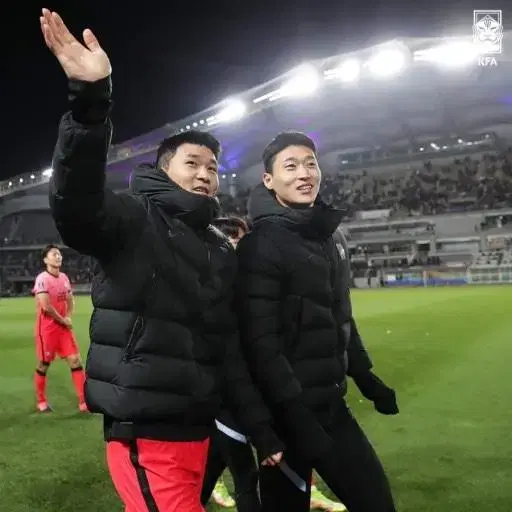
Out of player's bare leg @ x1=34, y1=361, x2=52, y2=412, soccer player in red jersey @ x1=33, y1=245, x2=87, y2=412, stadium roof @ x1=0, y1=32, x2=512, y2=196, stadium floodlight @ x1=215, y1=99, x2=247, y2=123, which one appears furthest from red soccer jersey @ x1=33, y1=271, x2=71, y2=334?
stadium floodlight @ x1=215, y1=99, x2=247, y2=123

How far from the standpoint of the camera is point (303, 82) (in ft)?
120

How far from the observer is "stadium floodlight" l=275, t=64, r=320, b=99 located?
1417 inches

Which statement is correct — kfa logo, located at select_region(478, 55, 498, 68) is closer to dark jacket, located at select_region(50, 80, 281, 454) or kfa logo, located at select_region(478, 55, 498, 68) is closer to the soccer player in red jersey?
the soccer player in red jersey

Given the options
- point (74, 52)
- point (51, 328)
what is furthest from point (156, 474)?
point (51, 328)

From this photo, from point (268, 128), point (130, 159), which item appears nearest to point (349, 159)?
point (268, 128)

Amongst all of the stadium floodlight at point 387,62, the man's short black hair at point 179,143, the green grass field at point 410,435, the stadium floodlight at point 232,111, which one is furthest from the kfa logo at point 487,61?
the man's short black hair at point 179,143

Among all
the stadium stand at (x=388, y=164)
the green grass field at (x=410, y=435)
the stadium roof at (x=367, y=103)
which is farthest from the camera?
the stadium stand at (x=388, y=164)

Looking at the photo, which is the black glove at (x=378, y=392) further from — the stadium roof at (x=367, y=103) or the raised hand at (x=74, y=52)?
the stadium roof at (x=367, y=103)

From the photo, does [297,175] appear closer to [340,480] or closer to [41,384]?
[340,480]

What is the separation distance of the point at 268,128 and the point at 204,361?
147 feet

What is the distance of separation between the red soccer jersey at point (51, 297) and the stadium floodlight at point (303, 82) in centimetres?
3070

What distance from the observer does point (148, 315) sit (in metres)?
2.19

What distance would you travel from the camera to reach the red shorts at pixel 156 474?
212cm

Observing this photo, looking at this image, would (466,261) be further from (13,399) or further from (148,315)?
(148,315)
